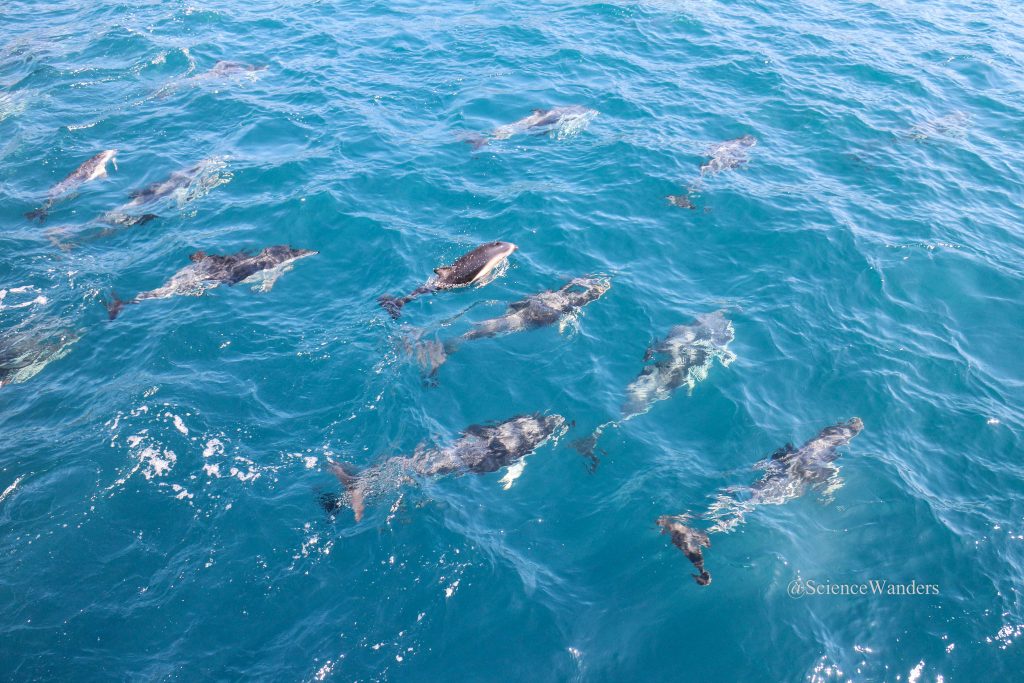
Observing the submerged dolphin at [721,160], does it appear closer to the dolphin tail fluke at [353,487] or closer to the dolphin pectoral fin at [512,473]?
the dolphin pectoral fin at [512,473]

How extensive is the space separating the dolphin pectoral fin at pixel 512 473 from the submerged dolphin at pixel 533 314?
12.2 ft

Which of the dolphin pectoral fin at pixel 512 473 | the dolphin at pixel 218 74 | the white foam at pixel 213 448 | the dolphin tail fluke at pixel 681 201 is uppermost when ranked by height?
the dolphin at pixel 218 74

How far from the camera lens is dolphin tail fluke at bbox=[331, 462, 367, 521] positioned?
1234cm

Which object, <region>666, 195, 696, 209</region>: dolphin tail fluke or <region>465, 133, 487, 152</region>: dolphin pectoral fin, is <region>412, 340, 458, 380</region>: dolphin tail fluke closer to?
<region>666, 195, 696, 209</region>: dolphin tail fluke

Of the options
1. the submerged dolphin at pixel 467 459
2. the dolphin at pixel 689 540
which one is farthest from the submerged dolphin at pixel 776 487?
the submerged dolphin at pixel 467 459

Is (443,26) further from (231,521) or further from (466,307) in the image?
(231,521)

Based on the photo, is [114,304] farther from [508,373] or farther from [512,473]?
[512,473]

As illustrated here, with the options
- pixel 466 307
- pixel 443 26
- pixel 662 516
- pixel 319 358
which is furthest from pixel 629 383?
pixel 443 26

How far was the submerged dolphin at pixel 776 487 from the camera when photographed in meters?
12.0

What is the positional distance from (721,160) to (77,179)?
25.1m

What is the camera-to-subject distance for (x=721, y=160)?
75.1ft

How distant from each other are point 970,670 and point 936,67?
32024 mm

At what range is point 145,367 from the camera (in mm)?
A: 15352

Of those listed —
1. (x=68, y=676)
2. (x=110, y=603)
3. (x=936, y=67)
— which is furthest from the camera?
(x=936, y=67)
